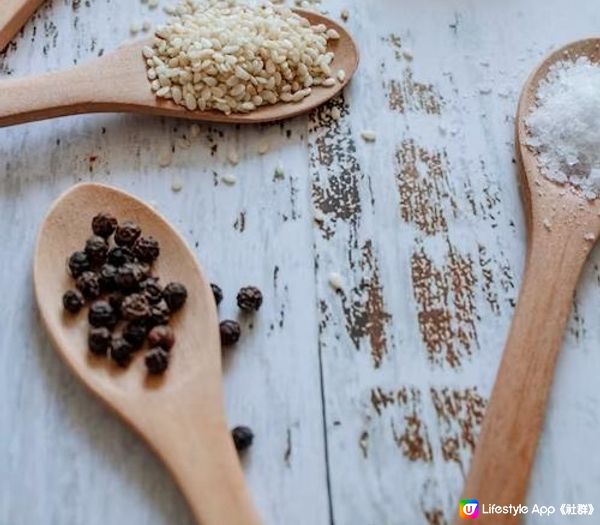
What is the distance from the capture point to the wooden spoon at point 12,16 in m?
0.98

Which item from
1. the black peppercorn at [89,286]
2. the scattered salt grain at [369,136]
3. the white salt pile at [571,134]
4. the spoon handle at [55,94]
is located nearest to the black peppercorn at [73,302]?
the black peppercorn at [89,286]

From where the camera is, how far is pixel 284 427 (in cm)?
76

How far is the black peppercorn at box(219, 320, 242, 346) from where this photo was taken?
792 mm

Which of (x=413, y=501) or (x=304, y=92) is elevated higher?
(x=304, y=92)

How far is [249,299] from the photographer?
2.67 feet

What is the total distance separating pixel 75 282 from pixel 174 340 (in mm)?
122

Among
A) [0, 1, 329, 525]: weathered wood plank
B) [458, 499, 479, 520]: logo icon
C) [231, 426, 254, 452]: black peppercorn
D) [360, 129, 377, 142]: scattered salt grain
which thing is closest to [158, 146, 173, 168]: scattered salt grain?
[0, 1, 329, 525]: weathered wood plank

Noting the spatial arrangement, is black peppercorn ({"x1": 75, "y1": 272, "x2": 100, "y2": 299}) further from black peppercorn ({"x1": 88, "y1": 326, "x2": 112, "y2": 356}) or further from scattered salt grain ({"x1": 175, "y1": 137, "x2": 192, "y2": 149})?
scattered salt grain ({"x1": 175, "y1": 137, "x2": 192, "y2": 149})

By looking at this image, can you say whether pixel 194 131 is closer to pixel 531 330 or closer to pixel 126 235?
pixel 126 235

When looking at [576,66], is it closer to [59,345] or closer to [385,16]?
[385,16]

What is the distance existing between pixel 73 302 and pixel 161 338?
0.31ft

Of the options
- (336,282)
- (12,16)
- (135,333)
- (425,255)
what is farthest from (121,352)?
(12,16)

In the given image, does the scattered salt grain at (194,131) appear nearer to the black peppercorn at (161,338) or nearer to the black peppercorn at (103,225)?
the black peppercorn at (103,225)

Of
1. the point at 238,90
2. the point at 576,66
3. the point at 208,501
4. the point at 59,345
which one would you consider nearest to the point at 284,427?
the point at 208,501
